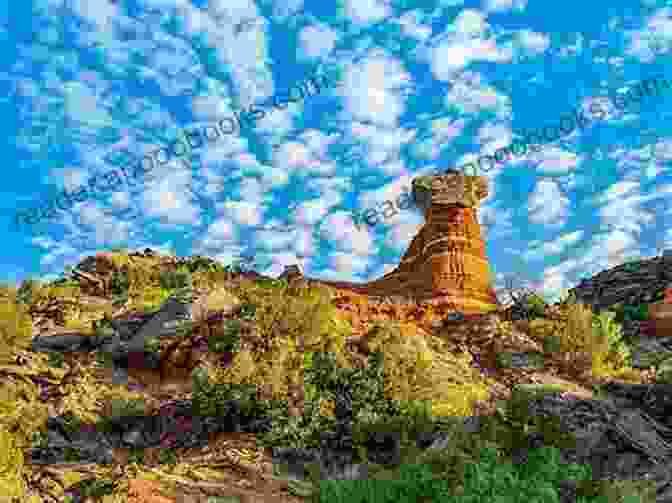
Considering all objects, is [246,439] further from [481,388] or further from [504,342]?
[504,342]

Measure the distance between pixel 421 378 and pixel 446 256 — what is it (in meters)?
16.2

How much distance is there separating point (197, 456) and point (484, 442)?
3.72 metres

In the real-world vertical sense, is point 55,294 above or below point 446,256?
below

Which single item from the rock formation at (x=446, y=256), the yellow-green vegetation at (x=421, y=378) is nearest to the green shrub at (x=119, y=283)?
the rock formation at (x=446, y=256)

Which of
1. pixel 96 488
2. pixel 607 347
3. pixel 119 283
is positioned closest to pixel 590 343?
pixel 607 347

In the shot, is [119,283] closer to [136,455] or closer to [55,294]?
[55,294]

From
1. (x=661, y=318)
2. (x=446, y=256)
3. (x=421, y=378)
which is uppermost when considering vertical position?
(x=446, y=256)

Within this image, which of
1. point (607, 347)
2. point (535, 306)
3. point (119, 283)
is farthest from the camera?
point (119, 283)

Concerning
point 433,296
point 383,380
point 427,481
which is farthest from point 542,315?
point 427,481

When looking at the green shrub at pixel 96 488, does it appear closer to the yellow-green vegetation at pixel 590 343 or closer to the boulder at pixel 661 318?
the yellow-green vegetation at pixel 590 343

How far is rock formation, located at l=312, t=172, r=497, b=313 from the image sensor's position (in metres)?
23.9

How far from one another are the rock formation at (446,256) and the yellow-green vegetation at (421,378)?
11058mm

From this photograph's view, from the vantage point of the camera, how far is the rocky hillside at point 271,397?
6.68 metres

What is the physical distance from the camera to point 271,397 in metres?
8.77
